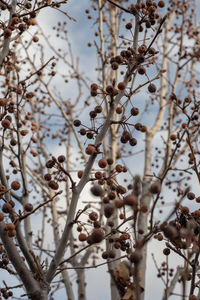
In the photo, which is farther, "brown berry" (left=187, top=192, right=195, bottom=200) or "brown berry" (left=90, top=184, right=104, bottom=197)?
"brown berry" (left=187, top=192, right=195, bottom=200)

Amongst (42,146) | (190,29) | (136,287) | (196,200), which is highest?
(190,29)

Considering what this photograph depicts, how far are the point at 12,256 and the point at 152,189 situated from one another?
5.54 feet

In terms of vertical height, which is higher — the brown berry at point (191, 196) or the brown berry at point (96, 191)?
the brown berry at point (191, 196)

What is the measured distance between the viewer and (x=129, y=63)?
2.60 metres

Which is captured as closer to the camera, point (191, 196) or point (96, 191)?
point (96, 191)

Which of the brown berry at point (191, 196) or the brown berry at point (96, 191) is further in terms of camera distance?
the brown berry at point (191, 196)

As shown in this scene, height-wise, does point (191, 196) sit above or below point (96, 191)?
above

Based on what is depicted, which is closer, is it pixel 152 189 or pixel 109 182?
pixel 152 189

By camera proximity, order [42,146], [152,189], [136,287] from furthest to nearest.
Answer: [42,146]
[152,189]
[136,287]

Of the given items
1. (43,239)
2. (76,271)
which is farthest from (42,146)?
(76,271)

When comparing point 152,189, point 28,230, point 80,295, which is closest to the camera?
point 152,189

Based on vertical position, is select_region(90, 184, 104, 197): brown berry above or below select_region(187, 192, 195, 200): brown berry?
below

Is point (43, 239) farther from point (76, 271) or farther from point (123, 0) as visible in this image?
point (123, 0)

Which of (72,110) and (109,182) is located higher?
(72,110)
